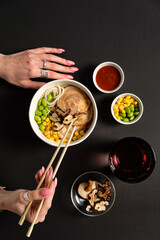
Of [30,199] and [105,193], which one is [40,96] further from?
[105,193]

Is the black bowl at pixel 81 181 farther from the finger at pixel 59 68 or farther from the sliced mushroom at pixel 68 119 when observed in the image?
the finger at pixel 59 68

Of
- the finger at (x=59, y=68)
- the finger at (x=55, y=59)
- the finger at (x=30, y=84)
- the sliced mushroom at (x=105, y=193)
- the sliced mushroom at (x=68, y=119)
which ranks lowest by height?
the sliced mushroom at (x=105, y=193)

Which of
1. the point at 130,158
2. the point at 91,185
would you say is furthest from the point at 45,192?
the point at 130,158

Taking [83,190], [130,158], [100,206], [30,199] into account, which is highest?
[130,158]

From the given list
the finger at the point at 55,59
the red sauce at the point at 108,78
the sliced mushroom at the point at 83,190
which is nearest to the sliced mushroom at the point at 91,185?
the sliced mushroom at the point at 83,190

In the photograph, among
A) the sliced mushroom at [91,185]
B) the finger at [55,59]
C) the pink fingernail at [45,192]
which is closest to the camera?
the pink fingernail at [45,192]

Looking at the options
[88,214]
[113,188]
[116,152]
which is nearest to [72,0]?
[116,152]

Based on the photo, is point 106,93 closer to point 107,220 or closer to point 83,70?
point 83,70
